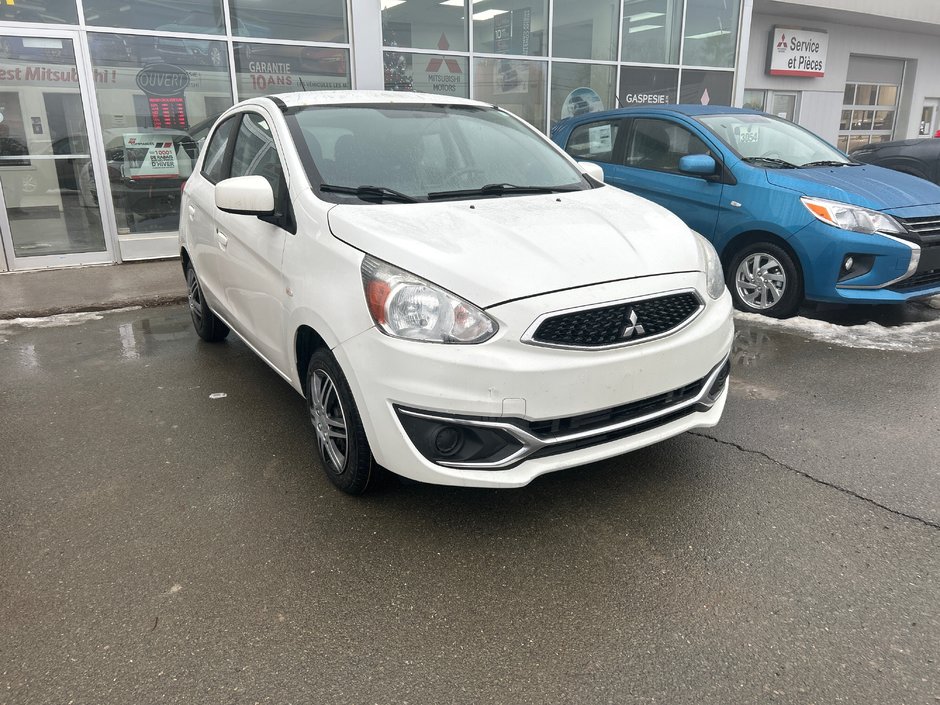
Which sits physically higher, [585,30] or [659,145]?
[585,30]

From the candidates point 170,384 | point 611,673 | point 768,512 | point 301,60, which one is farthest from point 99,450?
point 301,60

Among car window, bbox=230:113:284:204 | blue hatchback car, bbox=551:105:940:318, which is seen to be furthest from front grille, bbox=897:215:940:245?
car window, bbox=230:113:284:204

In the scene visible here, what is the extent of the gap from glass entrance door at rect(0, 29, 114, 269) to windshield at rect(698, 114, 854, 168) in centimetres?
659

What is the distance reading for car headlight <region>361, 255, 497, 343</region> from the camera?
2.46m

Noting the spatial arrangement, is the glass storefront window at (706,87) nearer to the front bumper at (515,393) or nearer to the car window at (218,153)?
the car window at (218,153)

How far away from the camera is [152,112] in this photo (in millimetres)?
8219

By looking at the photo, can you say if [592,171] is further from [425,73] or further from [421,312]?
[425,73]

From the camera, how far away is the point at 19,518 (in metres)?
2.91

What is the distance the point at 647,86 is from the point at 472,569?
35.2ft

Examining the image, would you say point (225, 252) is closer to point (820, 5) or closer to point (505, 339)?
point (505, 339)

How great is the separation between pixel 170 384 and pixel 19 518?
1624mm

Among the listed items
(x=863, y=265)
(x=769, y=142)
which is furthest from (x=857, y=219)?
(x=769, y=142)

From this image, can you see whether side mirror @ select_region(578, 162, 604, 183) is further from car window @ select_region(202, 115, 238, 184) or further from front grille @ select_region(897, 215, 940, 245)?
front grille @ select_region(897, 215, 940, 245)

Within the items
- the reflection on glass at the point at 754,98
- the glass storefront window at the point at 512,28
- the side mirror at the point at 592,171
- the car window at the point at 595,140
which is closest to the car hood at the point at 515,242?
the side mirror at the point at 592,171
